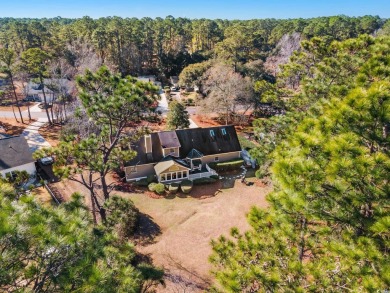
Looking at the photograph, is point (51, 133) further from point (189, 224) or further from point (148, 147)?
point (189, 224)

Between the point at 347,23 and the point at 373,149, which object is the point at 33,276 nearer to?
the point at 373,149

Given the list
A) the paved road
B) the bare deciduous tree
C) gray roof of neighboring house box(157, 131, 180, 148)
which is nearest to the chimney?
gray roof of neighboring house box(157, 131, 180, 148)

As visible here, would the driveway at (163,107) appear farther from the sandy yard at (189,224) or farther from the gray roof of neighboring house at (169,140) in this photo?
the sandy yard at (189,224)

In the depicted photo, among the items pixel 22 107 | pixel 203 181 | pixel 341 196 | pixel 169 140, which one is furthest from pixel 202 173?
pixel 22 107

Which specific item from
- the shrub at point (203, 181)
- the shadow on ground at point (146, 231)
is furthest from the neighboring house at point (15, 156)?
the shrub at point (203, 181)

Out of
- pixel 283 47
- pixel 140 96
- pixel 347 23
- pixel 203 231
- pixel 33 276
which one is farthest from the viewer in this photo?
pixel 347 23

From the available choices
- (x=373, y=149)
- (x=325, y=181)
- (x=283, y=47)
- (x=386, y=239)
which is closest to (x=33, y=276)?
(x=325, y=181)
